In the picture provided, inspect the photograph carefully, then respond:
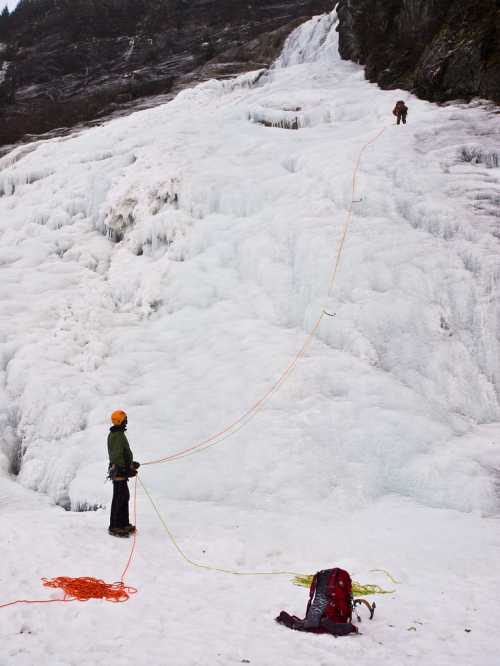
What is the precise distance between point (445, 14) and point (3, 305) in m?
16.7

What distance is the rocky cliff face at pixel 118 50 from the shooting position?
1313 inches

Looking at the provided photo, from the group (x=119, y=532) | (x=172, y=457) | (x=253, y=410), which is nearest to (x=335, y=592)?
(x=119, y=532)

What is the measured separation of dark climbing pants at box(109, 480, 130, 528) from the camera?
20.8ft

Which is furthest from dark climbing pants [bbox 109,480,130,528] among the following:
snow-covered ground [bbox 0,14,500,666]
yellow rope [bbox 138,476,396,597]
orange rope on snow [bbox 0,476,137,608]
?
orange rope on snow [bbox 0,476,137,608]

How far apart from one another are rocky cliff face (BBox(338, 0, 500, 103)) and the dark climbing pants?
44.7 ft

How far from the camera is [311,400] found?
8.41m

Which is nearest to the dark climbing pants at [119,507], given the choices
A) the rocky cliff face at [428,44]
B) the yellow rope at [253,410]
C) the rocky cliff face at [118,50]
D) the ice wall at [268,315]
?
the ice wall at [268,315]

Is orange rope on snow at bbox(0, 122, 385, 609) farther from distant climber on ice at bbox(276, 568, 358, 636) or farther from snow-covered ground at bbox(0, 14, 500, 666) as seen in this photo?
distant climber on ice at bbox(276, 568, 358, 636)

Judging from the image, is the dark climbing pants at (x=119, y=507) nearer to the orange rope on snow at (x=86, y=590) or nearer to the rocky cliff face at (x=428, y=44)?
the orange rope on snow at (x=86, y=590)

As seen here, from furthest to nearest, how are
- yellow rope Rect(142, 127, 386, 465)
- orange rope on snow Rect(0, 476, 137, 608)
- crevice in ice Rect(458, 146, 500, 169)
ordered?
crevice in ice Rect(458, 146, 500, 169) < yellow rope Rect(142, 127, 386, 465) < orange rope on snow Rect(0, 476, 137, 608)

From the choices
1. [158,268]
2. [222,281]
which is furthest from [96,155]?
[222,281]

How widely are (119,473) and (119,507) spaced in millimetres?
393

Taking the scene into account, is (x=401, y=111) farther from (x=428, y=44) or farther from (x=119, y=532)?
(x=119, y=532)

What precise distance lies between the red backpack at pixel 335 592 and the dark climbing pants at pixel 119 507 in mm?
2820
